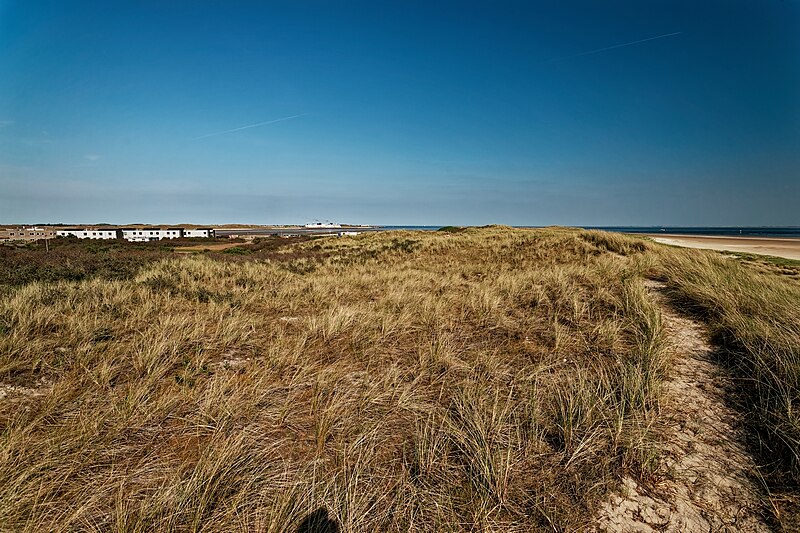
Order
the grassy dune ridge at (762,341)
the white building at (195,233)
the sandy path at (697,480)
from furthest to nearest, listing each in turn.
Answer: the white building at (195,233) < the grassy dune ridge at (762,341) < the sandy path at (697,480)

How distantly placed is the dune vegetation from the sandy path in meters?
0.14

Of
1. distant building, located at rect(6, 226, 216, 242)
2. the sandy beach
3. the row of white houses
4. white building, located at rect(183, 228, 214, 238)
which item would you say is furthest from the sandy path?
white building, located at rect(183, 228, 214, 238)

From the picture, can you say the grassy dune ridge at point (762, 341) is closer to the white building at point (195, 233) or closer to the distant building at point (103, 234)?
the distant building at point (103, 234)

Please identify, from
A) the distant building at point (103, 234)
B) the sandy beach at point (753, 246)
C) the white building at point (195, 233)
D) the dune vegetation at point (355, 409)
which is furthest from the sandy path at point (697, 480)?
the white building at point (195, 233)

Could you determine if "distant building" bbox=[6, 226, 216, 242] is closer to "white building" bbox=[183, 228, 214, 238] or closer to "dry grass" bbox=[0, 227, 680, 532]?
"white building" bbox=[183, 228, 214, 238]

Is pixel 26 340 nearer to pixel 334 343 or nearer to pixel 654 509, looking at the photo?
pixel 334 343

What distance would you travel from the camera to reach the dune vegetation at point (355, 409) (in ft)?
7.65

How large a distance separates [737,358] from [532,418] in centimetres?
327

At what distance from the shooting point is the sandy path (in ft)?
7.56

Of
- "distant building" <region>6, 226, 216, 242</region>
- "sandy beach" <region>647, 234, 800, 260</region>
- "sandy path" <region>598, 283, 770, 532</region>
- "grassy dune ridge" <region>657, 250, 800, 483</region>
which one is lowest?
"sandy path" <region>598, 283, 770, 532</region>

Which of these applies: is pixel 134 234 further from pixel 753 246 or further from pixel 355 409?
pixel 753 246

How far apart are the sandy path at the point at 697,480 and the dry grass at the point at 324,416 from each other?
17cm

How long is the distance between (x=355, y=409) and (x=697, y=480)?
3032 millimetres

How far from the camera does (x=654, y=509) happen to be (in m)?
2.40
